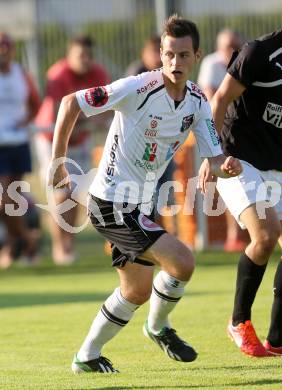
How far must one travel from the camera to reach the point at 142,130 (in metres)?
6.71

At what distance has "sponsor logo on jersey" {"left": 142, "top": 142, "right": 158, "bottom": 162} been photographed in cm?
674

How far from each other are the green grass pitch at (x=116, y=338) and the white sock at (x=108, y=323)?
15 cm

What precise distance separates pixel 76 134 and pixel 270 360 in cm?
753

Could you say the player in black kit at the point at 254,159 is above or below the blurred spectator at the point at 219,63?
above

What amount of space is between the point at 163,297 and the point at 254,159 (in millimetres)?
1154

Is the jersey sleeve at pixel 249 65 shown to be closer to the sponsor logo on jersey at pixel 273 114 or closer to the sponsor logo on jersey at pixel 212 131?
the sponsor logo on jersey at pixel 273 114

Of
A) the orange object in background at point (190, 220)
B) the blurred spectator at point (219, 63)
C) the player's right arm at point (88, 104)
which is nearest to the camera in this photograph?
the player's right arm at point (88, 104)

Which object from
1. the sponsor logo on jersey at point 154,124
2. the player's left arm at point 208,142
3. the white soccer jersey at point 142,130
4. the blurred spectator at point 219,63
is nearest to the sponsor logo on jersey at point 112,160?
the white soccer jersey at point 142,130

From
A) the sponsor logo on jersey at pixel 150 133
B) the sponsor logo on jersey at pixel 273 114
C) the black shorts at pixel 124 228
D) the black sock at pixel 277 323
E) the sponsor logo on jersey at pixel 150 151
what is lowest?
the black sock at pixel 277 323

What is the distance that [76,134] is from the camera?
14227 millimetres

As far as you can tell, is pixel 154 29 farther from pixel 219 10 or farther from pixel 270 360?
pixel 270 360

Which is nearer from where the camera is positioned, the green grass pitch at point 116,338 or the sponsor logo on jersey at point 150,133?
the green grass pitch at point 116,338

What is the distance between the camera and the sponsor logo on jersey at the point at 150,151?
6.74 m

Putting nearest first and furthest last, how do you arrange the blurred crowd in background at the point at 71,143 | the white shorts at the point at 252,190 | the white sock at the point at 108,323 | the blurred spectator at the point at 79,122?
1. the white sock at the point at 108,323
2. the white shorts at the point at 252,190
3. the blurred crowd in background at the point at 71,143
4. the blurred spectator at the point at 79,122
